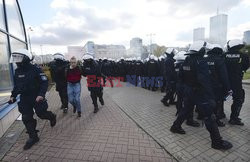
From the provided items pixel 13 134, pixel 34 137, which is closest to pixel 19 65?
pixel 34 137

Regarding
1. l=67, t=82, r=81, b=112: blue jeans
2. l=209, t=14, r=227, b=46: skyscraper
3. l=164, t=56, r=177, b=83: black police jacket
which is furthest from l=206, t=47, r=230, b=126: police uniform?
l=209, t=14, r=227, b=46: skyscraper

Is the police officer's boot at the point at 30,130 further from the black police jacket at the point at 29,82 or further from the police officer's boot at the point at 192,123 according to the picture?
the police officer's boot at the point at 192,123

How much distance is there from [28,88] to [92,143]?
1.85m

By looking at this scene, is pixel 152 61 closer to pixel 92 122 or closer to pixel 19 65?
pixel 92 122

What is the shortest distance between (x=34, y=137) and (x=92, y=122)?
4.91 feet

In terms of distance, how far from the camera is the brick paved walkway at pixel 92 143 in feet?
8.60

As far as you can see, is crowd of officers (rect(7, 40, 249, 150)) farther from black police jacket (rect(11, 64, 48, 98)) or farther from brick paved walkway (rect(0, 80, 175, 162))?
brick paved walkway (rect(0, 80, 175, 162))

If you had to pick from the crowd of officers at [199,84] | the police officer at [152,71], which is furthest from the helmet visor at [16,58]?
the police officer at [152,71]

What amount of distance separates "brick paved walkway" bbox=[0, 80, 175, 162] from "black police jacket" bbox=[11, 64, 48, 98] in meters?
1.18

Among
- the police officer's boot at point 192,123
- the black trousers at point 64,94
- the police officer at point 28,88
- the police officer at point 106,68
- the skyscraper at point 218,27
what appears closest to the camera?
the police officer at point 28,88

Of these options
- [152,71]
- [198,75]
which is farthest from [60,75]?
[152,71]

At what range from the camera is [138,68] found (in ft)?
31.2

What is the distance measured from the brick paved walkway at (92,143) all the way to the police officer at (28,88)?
344 mm

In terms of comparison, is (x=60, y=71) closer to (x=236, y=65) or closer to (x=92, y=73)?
(x=92, y=73)
